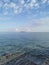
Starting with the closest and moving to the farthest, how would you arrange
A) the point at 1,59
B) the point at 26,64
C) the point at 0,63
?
the point at 26,64
the point at 0,63
the point at 1,59

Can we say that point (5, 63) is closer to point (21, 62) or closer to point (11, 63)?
point (11, 63)

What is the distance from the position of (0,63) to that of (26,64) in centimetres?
499

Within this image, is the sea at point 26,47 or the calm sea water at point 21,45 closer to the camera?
the sea at point 26,47

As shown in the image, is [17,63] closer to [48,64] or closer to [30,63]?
[30,63]

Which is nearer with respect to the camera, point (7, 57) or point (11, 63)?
point (11, 63)

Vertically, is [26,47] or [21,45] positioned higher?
[26,47]

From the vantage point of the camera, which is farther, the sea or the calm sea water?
the calm sea water

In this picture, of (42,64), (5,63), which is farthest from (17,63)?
(42,64)

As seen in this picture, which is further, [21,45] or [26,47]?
[21,45]

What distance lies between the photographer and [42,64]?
75.0 ft

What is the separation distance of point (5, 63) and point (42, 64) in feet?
21.8

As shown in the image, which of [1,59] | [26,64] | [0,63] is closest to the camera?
[26,64]

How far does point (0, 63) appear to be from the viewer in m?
24.0

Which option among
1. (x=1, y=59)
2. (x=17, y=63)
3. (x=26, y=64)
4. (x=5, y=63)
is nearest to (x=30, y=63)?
(x=26, y=64)
